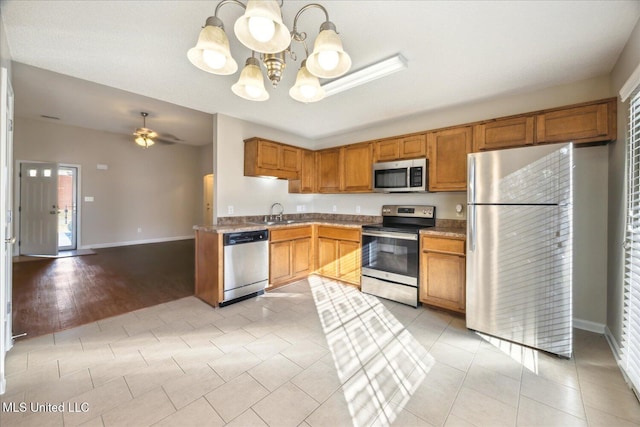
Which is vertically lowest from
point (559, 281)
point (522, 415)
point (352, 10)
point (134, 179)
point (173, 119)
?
point (522, 415)

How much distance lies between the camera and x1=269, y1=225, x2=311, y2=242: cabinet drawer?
3.57 m

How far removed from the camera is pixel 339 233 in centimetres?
383

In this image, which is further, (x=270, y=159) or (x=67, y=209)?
(x=67, y=209)

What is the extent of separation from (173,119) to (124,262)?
9.37ft

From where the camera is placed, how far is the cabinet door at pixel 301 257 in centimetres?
386

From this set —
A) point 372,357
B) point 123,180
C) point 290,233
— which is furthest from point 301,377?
point 123,180

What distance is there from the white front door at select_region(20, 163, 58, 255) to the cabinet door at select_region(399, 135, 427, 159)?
702cm

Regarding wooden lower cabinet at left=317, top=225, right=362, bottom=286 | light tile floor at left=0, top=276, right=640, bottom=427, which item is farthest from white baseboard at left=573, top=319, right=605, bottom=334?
wooden lower cabinet at left=317, top=225, right=362, bottom=286

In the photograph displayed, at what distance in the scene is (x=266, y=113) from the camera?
3.59 meters

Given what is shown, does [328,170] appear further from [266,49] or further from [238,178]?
[266,49]

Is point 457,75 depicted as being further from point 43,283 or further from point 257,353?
point 43,283

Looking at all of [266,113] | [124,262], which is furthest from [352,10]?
[124,262]

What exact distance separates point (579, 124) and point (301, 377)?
3.17m

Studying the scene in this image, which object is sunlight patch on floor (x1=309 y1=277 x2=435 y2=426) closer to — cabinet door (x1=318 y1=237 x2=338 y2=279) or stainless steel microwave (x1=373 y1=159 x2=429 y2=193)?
cabinet door (x1=318 y1=237 x2=338 y2=279)
